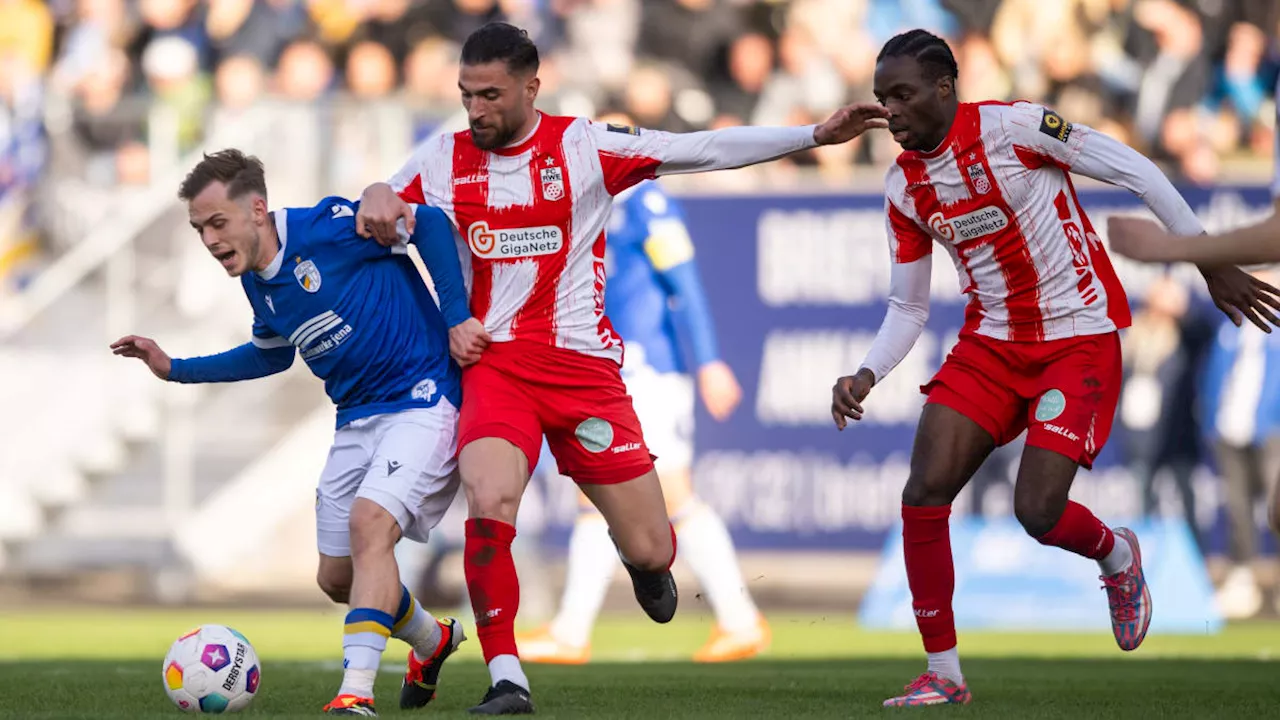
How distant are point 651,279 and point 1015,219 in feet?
11.6

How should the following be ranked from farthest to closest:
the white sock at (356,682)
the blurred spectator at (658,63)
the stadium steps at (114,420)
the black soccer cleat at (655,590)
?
the stadium steps at (114,420)
the blurred spectator at (658,63)
the black soccer cleat at (655,590)
the white sock at (356,682)

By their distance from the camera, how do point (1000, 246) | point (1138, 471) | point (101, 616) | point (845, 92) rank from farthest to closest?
point (845, 92)
point (101, 616)
point (1138, 471)
point (1000, 246)

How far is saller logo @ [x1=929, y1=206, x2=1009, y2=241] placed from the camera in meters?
6.50

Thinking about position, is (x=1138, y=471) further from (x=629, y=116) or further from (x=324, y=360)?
(x=324, y=360)

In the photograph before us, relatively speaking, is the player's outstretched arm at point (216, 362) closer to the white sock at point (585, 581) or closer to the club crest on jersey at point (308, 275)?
the club crest on jersey at point (308, 275)

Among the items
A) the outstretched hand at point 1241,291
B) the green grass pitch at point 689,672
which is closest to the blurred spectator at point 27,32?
the green grass pitch at point 689,672

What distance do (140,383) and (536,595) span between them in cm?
Result: 374

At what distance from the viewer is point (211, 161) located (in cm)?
618

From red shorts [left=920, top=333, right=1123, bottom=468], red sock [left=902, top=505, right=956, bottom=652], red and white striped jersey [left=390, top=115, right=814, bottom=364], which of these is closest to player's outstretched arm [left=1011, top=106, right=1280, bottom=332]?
red shorts [left=920, top=333, right=1123, bottom=468]

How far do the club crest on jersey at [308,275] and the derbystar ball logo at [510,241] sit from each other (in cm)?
57

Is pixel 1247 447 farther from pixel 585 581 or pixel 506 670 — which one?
pixel 506 670

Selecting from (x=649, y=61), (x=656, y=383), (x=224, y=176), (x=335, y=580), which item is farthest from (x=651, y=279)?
(x=649, y=61)

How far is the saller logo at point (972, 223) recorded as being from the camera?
21.3 ft

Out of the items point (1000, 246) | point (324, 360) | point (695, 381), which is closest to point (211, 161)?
point (324, 360)
